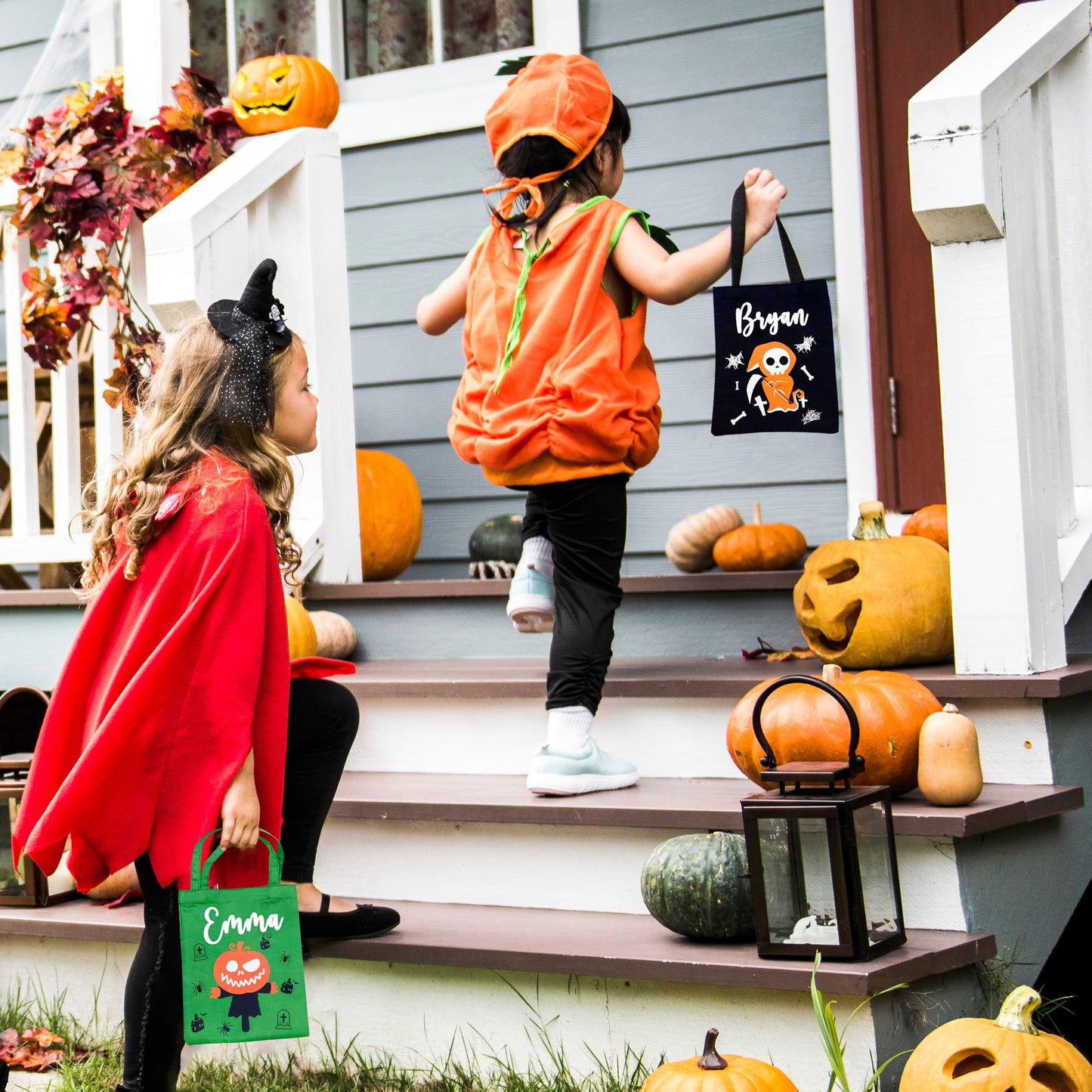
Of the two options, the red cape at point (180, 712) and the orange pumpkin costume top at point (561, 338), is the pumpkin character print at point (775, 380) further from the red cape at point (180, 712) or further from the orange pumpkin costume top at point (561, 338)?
the red cape at point (180, 712)

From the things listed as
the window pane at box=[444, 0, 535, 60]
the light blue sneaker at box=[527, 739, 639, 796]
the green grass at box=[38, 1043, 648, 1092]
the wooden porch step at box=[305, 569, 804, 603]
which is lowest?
the green grass at box=[38, 1043, 648, 1092]

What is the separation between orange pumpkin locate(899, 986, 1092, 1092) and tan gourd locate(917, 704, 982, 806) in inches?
17.3

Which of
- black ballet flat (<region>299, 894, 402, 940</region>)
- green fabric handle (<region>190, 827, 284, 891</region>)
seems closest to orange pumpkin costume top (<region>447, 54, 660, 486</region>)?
black ballet flat (<region>299, 894, 402, 940</region>)

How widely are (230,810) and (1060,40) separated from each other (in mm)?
A: 2485

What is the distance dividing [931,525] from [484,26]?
2.71 metres

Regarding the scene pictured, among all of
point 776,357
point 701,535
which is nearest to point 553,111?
point 776,357

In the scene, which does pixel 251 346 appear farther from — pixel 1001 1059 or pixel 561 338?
pixel 1001 1059

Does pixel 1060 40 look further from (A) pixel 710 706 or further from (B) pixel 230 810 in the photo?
(B) pixel 230 810

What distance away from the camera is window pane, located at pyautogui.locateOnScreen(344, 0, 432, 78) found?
536cm

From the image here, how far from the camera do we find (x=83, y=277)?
4.24 m

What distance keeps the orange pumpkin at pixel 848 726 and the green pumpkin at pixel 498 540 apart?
213 centimetres

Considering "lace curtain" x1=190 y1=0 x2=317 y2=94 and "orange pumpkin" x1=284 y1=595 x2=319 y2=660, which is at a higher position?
"lace curtain" x1=190 y1=0 x2=317 y2=94

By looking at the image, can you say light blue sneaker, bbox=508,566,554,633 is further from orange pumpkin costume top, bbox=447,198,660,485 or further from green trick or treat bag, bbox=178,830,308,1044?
green trick or treat bag, bbox=178,830,308,1044

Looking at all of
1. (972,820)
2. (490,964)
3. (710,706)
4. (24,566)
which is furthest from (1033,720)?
(24,566)
